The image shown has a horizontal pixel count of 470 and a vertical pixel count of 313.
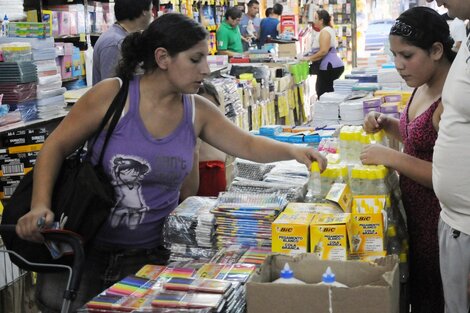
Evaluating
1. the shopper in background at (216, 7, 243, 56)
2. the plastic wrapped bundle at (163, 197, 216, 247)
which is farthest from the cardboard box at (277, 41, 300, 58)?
the plastic wrapped bundle at (163, 197, 216, 247)

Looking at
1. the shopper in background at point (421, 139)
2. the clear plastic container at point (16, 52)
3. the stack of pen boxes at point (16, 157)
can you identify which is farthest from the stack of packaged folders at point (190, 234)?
the clear plastic container at point (16, 52)

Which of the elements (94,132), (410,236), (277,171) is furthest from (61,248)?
(410,236)

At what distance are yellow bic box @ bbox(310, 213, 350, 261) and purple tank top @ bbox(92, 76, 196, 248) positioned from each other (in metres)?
0.60

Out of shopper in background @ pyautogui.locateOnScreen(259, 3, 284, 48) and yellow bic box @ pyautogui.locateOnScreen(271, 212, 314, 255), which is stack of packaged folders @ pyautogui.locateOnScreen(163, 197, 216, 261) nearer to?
yellow bic box @ pyautogui.locateOnScreen(271, 212, 314, 255)

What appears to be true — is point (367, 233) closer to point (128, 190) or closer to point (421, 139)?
point (421, 139)

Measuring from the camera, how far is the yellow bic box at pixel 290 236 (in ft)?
7.73

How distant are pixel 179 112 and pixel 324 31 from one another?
7.85m

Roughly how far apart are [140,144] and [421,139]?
1.15 metres

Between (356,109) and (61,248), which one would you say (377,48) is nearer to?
(356,109)

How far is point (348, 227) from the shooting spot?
93.2 inches

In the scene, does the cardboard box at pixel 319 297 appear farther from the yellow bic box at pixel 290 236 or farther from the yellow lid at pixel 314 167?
the yellow lid at pixel 314 167

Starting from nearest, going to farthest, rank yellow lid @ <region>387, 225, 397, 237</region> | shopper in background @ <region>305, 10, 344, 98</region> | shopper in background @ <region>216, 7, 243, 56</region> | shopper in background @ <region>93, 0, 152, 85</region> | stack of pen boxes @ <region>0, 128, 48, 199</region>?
1. yellow lid @ <region>387, 225, 397, 237</region>
2. stack of pen boxes @ <region>0, 128, 48, 199</region>
3. shopper in background @ <region>93, 0, 152, 85</region>
4. shopper in background @ <region>305, 10, 344, 98</region>
5. shopper in background @ <region>216, 7, 243, 56</region>

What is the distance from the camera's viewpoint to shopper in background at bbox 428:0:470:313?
237 cm

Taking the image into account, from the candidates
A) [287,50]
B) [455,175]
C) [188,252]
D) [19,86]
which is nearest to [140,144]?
[188,252]
